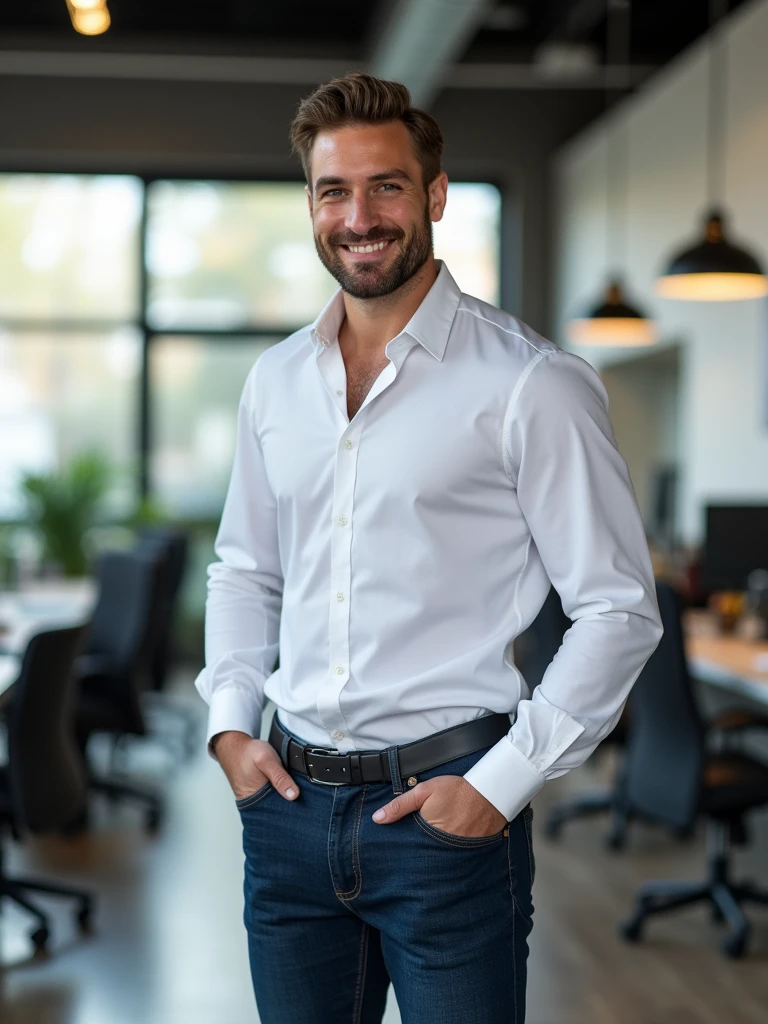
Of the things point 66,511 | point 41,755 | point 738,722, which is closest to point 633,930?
point 738,722

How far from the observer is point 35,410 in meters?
9.15

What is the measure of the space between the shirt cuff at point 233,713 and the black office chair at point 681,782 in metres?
2.07

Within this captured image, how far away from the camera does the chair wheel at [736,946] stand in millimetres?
3629

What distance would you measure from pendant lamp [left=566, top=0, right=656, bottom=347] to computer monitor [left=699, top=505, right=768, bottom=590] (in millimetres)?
1347

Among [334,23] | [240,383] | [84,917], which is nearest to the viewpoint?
[84,917]

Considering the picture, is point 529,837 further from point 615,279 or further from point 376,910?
point 615,279

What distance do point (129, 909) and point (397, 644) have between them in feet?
9.27

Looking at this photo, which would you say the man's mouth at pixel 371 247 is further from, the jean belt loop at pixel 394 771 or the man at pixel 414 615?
the jean belt loop at pixel 394 771

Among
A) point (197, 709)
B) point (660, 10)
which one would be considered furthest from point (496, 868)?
point (660, 10)

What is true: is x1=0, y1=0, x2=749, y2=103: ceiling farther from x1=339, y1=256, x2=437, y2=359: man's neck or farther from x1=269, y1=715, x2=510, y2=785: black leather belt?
x1=269, y1=715, x2=510, y2=785: black leather belt

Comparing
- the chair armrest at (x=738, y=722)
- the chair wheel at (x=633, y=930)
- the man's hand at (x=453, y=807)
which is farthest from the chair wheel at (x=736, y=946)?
the man's hand at (x=453, y=807)

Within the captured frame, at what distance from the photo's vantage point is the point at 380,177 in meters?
1.65

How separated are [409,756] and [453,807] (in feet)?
Result: 0.29

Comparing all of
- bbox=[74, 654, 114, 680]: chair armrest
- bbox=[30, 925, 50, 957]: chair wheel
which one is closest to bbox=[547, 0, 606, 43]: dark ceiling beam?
bbox=[74, 654, 114, 680]: chair armrest
